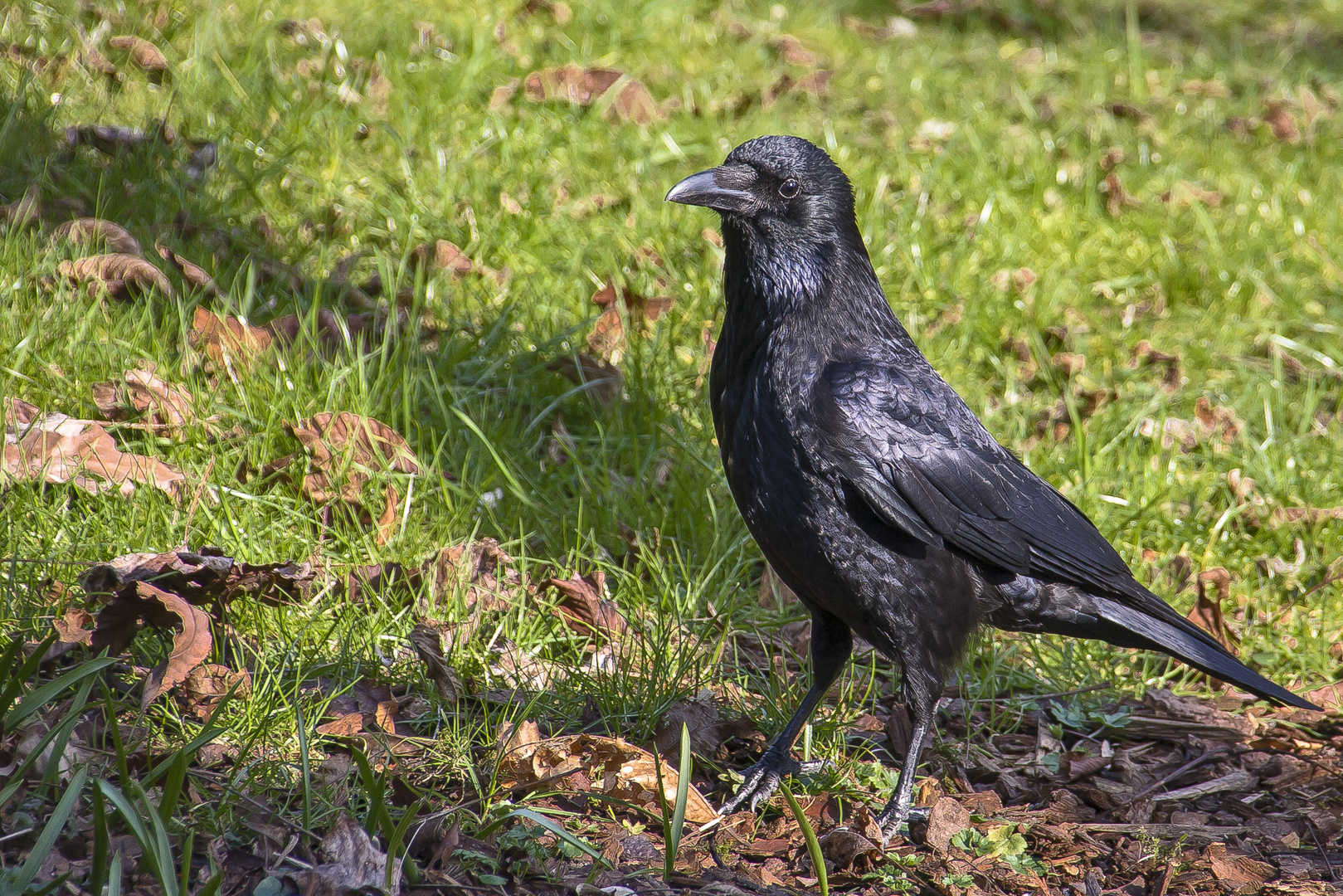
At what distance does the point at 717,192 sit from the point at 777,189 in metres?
0.17

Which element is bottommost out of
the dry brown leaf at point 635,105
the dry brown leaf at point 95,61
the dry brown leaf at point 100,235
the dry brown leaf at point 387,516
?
the dry brown leaf at point 387,516

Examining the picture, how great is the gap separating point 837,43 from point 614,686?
5.33m

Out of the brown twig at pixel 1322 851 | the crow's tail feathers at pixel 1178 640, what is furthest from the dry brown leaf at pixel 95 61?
the brown twig at pixel 1322 851

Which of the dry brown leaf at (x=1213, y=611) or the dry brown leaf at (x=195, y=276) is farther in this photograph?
the dry brown leaf at (x=195, y=276)

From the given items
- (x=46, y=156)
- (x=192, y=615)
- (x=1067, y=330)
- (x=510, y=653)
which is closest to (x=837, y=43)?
(x=1067, y=330)

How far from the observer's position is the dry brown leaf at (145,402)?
137 inches

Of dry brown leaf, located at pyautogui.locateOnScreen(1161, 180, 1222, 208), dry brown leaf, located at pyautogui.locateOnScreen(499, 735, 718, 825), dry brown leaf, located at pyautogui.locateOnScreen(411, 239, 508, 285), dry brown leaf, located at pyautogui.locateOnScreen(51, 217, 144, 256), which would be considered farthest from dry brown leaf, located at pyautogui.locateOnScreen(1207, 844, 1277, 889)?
dry brown leaf, located at pyautogui.locateOnScreen(1161, 180, 1222, 208)

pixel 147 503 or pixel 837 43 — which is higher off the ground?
pixel 837 43

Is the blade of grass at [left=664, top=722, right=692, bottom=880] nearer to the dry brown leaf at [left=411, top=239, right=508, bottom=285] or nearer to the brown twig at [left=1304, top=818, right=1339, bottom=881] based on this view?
the brown twig at [left=1304, top=818, right=1339, bottom=881]

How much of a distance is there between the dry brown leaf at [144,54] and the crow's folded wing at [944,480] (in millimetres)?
3728

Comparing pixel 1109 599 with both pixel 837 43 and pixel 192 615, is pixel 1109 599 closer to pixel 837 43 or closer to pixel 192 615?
pixel 192 615

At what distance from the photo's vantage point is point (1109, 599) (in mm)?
3180

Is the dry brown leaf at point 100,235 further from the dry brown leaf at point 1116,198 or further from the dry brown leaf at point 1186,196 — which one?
the dry brown leaf at point 1186,196

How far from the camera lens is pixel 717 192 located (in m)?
3.09
